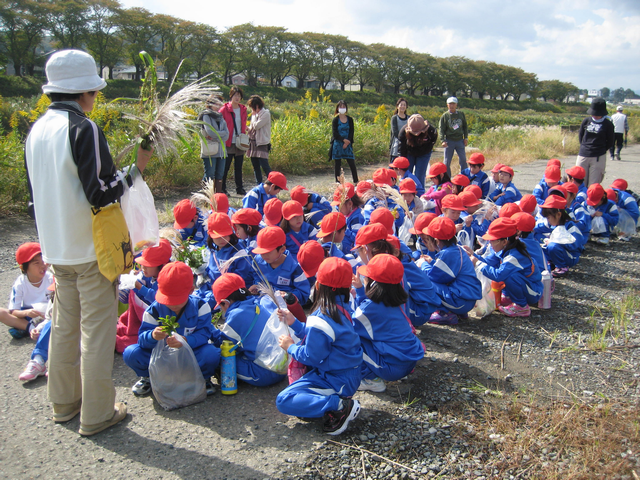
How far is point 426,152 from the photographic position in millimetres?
8188

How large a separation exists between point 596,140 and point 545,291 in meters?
4.48

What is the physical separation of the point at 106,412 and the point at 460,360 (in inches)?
106

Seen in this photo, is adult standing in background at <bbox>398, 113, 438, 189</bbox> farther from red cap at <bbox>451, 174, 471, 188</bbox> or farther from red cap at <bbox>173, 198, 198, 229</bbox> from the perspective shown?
red cap at <bbox>173, 198, 198, 229</bbox>

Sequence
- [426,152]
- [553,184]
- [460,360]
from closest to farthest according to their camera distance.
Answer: [460,360] < [553,184] < [426,152]

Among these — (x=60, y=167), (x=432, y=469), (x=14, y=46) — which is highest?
(x=14, y=46)

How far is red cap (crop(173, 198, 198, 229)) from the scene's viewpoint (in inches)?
207

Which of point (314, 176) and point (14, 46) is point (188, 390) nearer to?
point (314, 176)

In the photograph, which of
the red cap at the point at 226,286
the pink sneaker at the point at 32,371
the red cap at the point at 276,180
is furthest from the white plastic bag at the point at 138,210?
the red cap at the point at 276,180

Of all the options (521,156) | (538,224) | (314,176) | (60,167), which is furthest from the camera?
(521,156)

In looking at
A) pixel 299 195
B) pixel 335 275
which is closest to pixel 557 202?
pixel 299 195

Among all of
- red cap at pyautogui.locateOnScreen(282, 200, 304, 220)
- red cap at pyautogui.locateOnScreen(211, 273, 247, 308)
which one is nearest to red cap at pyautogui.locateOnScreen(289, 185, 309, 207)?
red cap at pyautogui.locateOnScreen(282, 200, 304, 220)

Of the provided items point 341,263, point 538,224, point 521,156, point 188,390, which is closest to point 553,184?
point 538,224

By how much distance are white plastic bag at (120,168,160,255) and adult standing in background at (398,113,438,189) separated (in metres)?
6.00

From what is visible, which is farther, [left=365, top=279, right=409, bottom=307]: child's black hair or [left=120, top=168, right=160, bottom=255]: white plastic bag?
[left=365, top=279, right=409, bottom=307]: child's black hair
